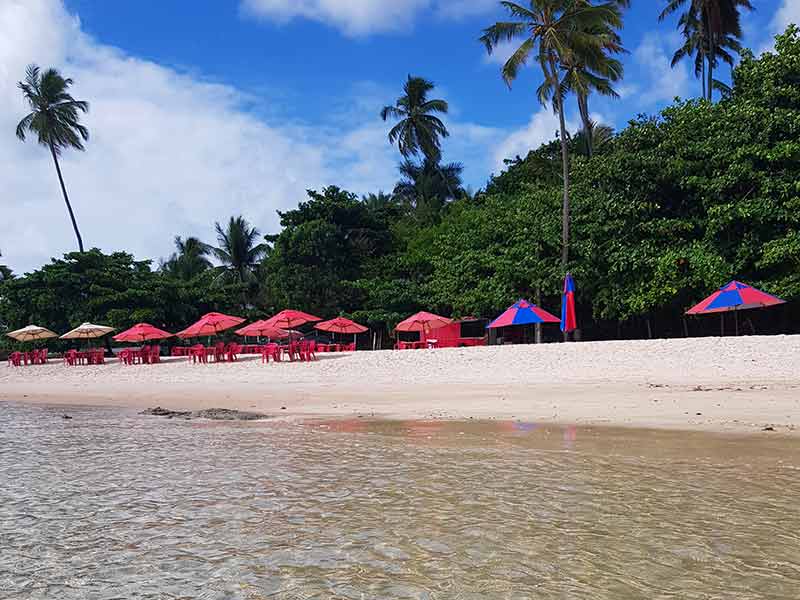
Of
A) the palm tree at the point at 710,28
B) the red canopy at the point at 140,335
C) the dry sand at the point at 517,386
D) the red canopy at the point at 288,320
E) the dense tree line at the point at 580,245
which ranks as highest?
the palm tree at the point at 710,28

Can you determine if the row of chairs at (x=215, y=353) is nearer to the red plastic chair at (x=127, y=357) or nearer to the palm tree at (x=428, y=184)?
the red plastic chair at (x=127, y=357)

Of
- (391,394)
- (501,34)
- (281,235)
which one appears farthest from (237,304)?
(391,394)

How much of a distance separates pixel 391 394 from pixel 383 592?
1073 centimetres

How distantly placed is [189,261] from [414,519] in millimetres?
41286

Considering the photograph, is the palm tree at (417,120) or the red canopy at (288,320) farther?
the palm tree at (417,120)

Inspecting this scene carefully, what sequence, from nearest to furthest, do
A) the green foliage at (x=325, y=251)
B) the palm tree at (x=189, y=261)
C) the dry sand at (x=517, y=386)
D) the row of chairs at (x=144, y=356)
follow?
the dry sand at (x=517, y=386)
the row of chairs at (x=144, y=356)
the green foliage at (x=325, y=251)
the palm tree at (x=189, y=261)

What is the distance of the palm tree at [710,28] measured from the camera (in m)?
28.9

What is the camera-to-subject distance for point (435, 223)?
3516 centimetres

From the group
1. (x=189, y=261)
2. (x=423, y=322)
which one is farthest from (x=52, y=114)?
(x=423, y=322)

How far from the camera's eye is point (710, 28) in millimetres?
28938

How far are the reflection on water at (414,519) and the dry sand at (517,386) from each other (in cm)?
212

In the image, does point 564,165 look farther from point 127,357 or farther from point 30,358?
point 30,358

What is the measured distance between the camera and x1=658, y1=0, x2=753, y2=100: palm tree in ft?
94.9

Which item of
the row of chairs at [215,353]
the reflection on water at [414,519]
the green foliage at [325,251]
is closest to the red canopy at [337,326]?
the row of chairs at [215,353]
